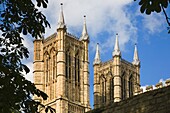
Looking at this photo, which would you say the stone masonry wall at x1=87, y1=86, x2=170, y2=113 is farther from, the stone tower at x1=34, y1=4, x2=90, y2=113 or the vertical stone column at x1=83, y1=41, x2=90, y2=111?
the vertical stone column at x1=83, y1=41, x2=90, y2=111

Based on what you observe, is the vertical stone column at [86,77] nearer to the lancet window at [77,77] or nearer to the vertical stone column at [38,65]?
the lancet window at [77,77]

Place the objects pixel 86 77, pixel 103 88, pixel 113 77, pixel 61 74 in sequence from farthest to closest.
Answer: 1. pixel 103 88
2. pixel 113 77
3. pixel 86 77
4. pixel 61 74

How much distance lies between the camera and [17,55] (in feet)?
27.8

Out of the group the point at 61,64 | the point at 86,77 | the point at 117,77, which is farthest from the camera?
the point at 117,77

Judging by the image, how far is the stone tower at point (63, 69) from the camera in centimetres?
6919

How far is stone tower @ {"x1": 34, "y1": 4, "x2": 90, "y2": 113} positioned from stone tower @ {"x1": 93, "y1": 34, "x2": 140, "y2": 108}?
25.4 ft

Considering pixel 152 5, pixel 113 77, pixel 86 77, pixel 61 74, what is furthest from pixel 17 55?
pixel 113 77

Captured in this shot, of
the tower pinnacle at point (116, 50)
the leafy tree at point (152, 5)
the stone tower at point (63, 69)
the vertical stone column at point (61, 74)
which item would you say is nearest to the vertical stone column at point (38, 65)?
the stone tower at point (63, 69)

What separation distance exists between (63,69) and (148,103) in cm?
5966

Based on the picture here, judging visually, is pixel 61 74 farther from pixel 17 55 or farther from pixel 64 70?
pixel 17 55

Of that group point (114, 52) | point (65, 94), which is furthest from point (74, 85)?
point (114, 52)

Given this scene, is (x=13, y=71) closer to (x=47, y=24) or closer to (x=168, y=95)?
(x=47, y=24)

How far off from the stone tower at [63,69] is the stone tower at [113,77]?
7742 mm

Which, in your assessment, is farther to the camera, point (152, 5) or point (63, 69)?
point (63, 69)
